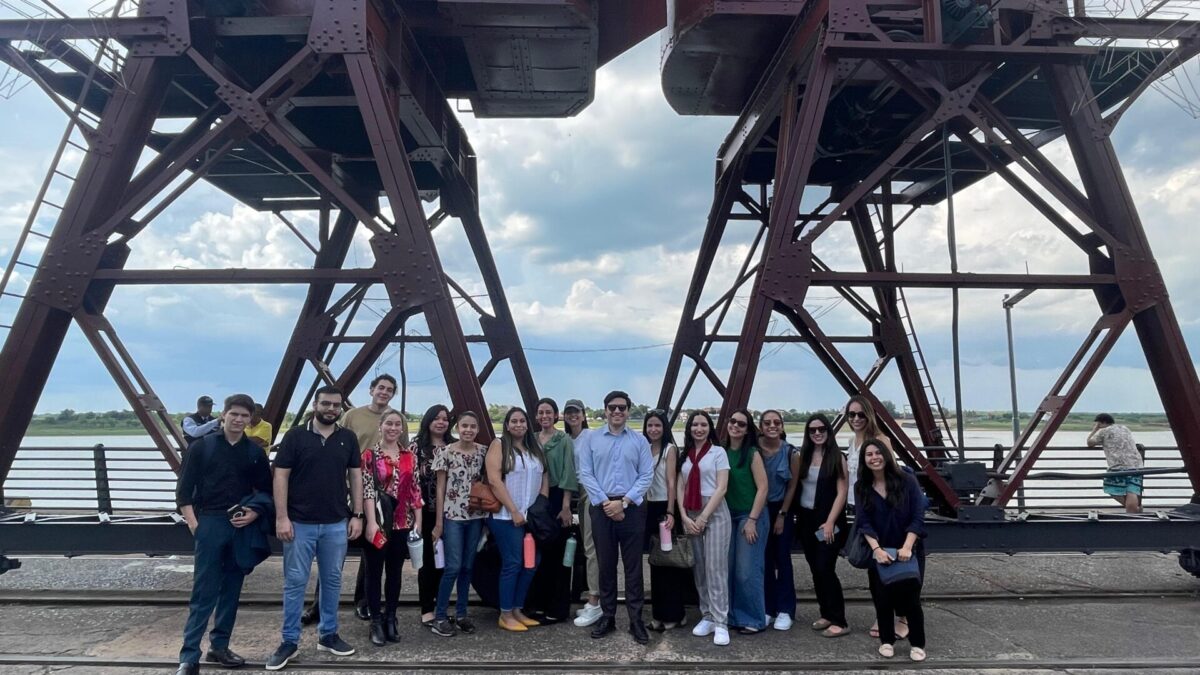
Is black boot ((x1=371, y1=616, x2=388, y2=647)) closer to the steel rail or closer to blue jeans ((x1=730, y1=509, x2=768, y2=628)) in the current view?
the steel rail

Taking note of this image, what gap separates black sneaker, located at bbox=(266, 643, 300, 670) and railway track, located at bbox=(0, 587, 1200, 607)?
1.49 meters

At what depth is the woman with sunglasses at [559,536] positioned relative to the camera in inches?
231

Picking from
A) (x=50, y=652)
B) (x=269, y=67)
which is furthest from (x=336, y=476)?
(x=269, y=67)

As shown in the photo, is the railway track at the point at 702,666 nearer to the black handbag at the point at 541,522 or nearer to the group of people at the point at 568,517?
the group of people at the point at 568,517

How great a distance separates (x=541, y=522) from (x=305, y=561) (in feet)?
5.88

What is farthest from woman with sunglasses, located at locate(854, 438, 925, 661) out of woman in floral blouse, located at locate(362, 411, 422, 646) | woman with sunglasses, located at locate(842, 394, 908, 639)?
woman in floral blouse, located at locate(362, 411, 422, 646)

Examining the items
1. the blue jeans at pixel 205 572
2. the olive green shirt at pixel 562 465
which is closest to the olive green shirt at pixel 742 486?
the olive green shirt at pixel 562 465

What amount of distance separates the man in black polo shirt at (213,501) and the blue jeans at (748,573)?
144 inches

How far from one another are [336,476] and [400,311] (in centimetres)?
226

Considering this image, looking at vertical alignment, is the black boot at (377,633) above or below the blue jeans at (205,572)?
below

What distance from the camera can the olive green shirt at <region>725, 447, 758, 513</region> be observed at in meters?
5.60

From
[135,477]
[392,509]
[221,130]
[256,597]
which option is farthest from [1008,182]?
[135,477]

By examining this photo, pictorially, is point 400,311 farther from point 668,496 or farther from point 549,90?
point 549,90

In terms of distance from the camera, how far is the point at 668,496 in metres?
5.63
